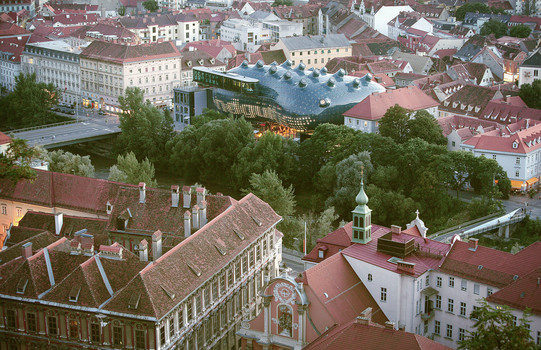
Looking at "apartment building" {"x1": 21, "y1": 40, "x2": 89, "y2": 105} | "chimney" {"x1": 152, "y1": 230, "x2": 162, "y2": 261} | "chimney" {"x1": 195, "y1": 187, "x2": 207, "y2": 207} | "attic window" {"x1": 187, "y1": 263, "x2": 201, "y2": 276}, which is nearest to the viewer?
"attic window" {"x1": 187, "y1": 263, "x2": 201, "y2": 276}

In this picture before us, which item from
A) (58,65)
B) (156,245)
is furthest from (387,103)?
(58,65)

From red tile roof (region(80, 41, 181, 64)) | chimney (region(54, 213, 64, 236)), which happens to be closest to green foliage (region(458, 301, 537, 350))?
chimney (region(54, 213, 64, 236))

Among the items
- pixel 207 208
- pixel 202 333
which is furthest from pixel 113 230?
pixel 202 333

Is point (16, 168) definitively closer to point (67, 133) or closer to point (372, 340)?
point (372, 340)

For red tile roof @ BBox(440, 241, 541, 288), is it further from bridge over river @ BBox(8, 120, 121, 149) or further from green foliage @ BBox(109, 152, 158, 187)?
bridge over river @ BBox(8, 120, 121, 149)

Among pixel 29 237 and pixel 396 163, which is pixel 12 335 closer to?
pixel 29 237

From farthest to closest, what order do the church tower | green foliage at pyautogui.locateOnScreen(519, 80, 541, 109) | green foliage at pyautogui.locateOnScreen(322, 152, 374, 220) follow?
1. green foliage at pyautogui.locateOnScreen(519, 80, 541, 109)
2. green foliage at pyautogui.locateOnScreen(322, 152, 374, 220)
3. the church tower

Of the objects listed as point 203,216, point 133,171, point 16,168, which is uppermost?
point 16,168
